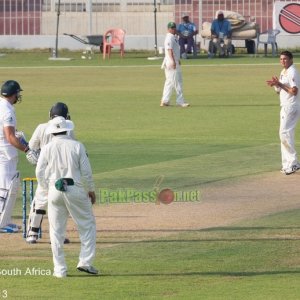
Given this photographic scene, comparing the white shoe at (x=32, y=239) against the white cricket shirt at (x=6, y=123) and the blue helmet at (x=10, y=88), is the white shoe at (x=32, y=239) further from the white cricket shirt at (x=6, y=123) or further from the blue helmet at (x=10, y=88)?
the blue helmet at (x=10, y=88)

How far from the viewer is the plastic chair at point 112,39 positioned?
5341 cm

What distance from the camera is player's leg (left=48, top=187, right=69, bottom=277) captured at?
13.5 metres

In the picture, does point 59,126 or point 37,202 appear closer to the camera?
point 59,126

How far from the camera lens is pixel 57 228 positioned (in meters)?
13.6

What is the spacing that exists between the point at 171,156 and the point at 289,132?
10.6ft

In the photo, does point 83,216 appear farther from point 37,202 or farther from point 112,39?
point 112,39

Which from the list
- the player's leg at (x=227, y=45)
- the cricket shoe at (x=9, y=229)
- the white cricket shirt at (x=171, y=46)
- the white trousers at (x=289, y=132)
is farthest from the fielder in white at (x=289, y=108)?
the player's leg at (x=227, y=45)

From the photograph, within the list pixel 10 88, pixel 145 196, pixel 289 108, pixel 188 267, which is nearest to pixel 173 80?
pixel 289 108

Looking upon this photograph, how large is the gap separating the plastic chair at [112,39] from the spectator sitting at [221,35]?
13.4 ft

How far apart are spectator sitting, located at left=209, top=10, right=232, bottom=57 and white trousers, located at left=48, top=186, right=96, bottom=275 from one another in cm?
3848

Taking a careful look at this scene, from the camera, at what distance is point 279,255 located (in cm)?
1499

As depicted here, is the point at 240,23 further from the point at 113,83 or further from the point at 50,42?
the point at 113,83

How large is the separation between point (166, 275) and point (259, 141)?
12584 millimetres

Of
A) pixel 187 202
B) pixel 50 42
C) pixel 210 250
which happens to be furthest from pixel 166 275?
pixel 50 42
